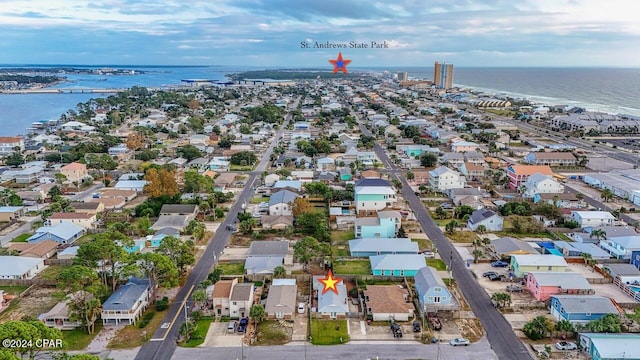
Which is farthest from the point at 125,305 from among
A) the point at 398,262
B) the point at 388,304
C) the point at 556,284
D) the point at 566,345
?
Answer: the point at 556,284

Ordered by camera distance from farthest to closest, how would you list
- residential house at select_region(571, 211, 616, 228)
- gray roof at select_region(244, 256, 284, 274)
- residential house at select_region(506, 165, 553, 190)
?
residential house at select_region(506, 165, 553, 190), residential house at select_region(571, 211, 616, 228), gray roof at select_region(244, 256, 284, 274)

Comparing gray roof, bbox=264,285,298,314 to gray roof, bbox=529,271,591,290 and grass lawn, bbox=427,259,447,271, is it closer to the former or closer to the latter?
grass lawn, bbox=427,259,447,271

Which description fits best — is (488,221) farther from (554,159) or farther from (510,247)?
(554,159)

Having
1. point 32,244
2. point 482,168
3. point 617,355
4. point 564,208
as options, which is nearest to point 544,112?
point 482,168

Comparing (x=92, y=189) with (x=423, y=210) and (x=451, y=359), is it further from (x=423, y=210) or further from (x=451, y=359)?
(x=451, y=359)

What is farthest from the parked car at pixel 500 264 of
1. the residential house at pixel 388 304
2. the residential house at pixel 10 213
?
the residential house at pixel 10 213

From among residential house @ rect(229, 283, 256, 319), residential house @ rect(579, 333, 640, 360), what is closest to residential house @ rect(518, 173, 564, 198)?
residential house @ rect(579, 333, 640, 360)
